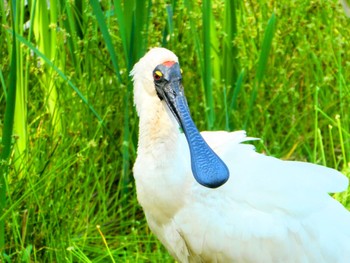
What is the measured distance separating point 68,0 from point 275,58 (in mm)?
1194

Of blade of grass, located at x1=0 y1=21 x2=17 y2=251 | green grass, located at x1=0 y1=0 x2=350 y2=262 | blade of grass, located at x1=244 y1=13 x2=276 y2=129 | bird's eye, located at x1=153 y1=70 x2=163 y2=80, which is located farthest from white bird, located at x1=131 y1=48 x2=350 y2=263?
blade of grass, located at x1=244 y1=13 x2=276 y2=129


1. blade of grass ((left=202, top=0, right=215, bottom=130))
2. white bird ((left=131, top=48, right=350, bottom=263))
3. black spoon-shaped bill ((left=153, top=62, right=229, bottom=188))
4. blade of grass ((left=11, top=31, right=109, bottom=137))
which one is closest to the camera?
black spoon-shaped bill ((left=153, top=62, right=229, bottom=188))

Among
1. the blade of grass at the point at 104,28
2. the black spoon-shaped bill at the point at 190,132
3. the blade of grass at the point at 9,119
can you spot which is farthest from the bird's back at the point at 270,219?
the blade of grass at the point at 104,28

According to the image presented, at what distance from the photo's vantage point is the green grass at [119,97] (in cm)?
432

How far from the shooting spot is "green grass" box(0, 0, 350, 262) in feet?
14.2

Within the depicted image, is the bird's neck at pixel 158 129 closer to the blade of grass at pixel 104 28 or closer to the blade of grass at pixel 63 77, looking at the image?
the blade of grass at pixel 63 77

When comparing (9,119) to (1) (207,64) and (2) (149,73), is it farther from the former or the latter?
(1) (207,64)

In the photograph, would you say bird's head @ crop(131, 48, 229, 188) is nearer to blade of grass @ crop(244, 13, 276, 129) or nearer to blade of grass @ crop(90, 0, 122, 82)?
blade of grass @ crop(90, 0, 122, 82)

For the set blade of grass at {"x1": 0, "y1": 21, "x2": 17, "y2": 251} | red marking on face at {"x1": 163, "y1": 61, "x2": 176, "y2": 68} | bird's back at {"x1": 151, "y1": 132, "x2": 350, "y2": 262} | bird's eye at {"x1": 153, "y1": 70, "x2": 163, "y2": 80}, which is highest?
red marking on face at {"x1": 163, "y1": 61, "x2": 176, "y2": 68}

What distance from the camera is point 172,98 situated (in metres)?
3.88

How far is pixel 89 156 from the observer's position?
4598 millimetres

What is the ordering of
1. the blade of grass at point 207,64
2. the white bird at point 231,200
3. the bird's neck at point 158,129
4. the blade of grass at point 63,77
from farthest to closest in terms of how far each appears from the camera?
the blade of grass at point 207,64 < the blade of grass at point 63,77 < the bird's neck at point 158,129 < the white bird at point 231,200

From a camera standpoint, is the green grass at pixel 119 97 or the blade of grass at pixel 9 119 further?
the green grass at pixel 119 97

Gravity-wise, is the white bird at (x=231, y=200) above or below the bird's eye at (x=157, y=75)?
below
